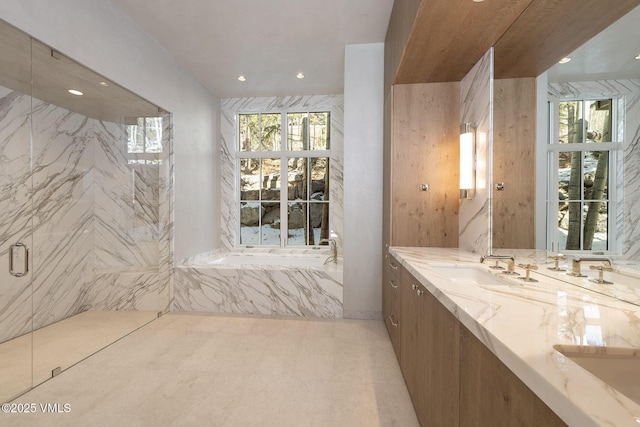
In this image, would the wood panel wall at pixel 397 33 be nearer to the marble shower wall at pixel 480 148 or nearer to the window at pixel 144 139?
the marble shower wall at pixel 480 148

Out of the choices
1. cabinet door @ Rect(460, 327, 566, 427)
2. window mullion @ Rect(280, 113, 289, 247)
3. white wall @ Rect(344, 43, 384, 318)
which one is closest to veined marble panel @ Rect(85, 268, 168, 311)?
window mullion @ Rect(280, 113, 289, 247)

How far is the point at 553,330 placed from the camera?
0.73 m

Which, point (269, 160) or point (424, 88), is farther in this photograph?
point (269, 160)

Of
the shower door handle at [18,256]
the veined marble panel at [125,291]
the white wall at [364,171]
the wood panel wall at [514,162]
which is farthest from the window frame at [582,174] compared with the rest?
the veined marble panel at [125,291]

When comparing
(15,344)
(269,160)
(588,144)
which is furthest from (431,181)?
(15,344)

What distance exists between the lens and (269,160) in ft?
14.6

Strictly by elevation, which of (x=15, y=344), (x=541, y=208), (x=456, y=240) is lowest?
(x=15, y=344)

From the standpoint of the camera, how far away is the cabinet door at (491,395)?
0.57 m

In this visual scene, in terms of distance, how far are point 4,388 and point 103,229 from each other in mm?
1484

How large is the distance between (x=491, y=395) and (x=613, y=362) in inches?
10.9

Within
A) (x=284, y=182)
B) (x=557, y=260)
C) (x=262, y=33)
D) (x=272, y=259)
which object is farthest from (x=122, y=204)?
(x=557, y=260)

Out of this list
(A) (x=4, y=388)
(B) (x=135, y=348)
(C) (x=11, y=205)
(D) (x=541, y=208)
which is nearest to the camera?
(D) (x=541, y=208)

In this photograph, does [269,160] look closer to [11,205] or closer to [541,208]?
[11,205]

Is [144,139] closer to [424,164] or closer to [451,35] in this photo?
[424,164]
